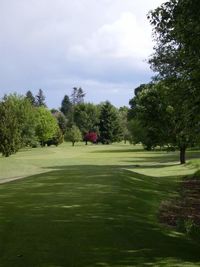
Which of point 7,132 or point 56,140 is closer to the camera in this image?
point 7,132

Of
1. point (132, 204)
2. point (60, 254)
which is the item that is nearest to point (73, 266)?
point (60, 254)

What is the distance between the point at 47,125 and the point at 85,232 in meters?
96.3

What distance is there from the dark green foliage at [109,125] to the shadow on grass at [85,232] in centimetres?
10542

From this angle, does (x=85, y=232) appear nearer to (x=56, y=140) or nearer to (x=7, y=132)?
(x=7, y=132)

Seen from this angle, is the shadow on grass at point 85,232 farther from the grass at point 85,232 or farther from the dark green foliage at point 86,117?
the dark green foliage at point 86,117

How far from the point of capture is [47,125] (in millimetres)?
108000

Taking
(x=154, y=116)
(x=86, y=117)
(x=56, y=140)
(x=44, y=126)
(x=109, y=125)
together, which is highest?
(x=86, y=117)

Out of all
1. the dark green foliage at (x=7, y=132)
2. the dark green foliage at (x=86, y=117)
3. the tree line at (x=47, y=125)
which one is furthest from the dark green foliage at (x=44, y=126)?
the dark green foliage at (x=7, y=132)

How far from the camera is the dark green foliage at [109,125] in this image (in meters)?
126

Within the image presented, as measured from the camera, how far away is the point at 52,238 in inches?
462

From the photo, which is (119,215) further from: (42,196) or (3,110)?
(3,110)

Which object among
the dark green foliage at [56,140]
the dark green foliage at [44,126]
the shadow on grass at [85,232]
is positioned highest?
the dark green foliage at [44,126]

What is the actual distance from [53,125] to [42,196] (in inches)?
3640

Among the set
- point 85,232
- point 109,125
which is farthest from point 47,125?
point 85,232
